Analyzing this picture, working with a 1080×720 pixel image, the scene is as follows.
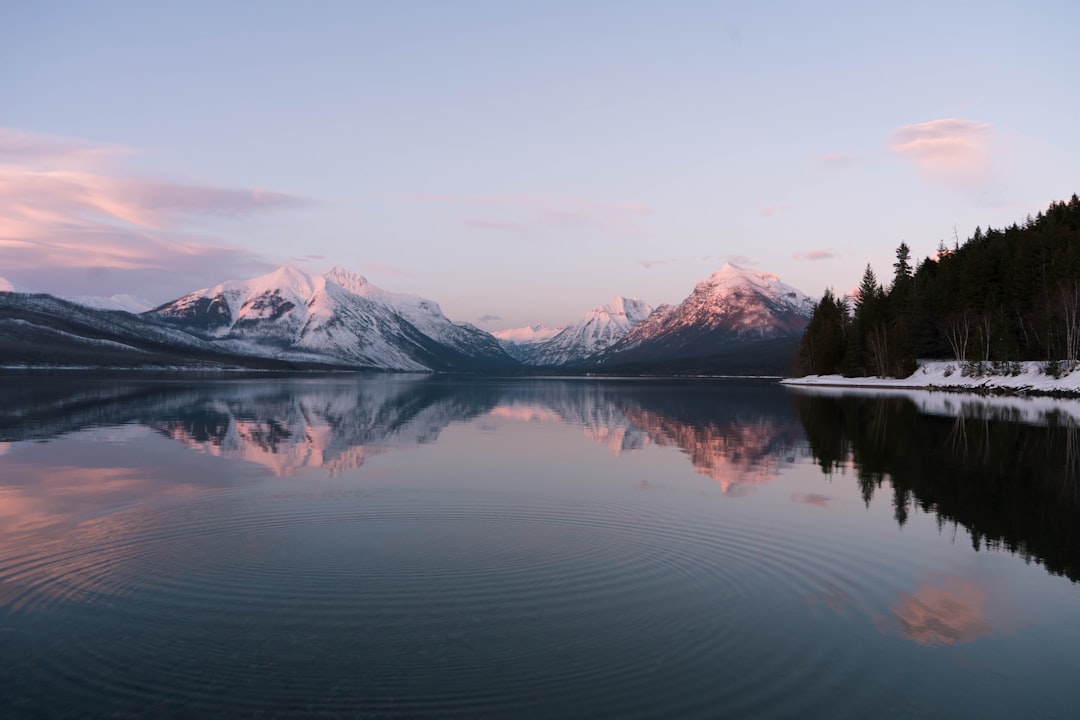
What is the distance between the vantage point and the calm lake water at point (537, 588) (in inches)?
401

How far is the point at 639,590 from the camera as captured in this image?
14906 mm

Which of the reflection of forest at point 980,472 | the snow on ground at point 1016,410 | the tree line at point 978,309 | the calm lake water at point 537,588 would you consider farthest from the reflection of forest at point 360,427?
the tree line at point 978,309

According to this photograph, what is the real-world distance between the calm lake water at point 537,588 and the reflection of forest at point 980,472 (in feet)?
0.68

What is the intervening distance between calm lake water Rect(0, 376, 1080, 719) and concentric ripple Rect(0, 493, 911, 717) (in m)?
0.06

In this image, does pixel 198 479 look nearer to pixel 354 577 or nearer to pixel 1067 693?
pixel 354 577

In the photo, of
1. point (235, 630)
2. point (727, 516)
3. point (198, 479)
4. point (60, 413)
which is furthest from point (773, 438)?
point (60, 413)

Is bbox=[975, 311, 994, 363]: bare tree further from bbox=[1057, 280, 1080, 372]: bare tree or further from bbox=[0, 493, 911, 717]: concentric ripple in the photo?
bbox=[0, 493, 911, 717]: concentric ripple

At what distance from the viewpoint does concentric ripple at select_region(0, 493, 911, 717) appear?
32.9 ft

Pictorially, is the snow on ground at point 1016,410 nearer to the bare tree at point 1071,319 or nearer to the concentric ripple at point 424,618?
the bare tree at point 1071,319

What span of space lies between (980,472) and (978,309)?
379 ft

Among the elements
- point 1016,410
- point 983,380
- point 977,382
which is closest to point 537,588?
point 1016,410

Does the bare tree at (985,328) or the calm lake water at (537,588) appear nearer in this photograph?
the calm lake water at (537,588)

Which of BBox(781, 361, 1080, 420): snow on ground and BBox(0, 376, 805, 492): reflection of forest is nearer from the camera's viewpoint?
BBox(0, 376, 805, 492): reflection of forest

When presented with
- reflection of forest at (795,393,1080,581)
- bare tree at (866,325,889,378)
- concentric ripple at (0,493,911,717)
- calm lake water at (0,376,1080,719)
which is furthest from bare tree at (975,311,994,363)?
concentric ripple at (0,493,911,717)
